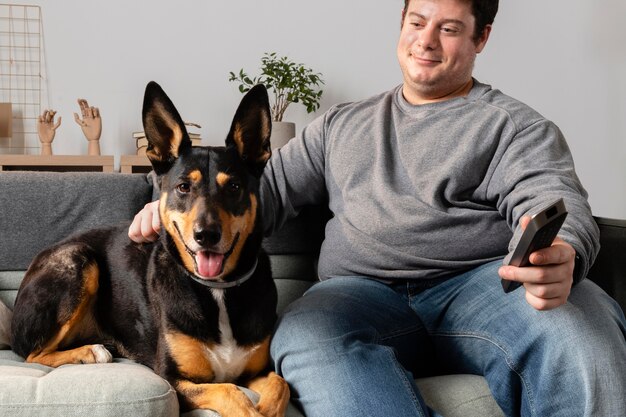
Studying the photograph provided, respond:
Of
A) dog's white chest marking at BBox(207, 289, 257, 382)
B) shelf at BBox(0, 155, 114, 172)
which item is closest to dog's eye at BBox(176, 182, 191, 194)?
dog's white chest marking at BBox(207, 289, 257, 382)

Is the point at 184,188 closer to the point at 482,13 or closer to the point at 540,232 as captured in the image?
the point at 540,232

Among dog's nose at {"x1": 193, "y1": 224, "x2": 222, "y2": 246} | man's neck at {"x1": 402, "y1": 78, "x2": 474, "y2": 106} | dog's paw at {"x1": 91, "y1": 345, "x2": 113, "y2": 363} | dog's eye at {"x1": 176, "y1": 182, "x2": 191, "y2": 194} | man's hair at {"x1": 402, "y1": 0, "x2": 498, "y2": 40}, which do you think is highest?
man's hair at {"x1": 402, "y1": 0, "x2": 498, "y2": 40}

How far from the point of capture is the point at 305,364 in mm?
1406

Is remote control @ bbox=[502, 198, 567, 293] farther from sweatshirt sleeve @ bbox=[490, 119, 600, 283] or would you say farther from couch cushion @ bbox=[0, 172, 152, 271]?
couch cushion @ bbox=[0, 172, 152, 271]

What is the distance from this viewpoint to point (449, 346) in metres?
1.55

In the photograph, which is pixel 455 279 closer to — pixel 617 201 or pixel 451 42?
pixel 451 42

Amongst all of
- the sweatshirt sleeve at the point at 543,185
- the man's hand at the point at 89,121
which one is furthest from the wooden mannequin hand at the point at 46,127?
the sweatshirt sleeve at the point at 543,185

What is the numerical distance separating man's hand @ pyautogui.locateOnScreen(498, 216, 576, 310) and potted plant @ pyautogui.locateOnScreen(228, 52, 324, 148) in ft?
7.66

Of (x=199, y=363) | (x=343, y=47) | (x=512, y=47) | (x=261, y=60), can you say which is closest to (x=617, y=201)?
(x=512, y=47)

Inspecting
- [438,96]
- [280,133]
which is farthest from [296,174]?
[280,133]

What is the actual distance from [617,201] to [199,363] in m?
3.43

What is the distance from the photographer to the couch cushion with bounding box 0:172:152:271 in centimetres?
201

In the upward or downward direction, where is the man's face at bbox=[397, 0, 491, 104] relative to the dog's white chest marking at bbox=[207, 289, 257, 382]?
upward

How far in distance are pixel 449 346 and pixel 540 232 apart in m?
0.54
